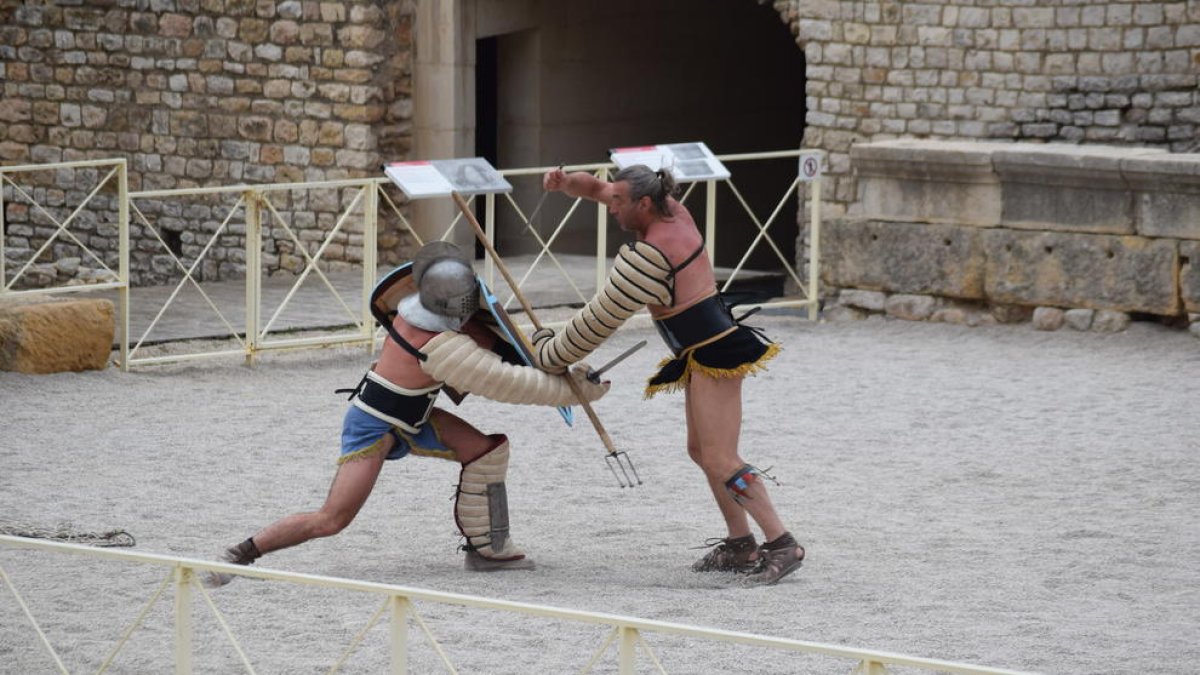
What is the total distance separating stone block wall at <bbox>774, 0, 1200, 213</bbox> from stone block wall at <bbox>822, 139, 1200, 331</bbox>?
198cm

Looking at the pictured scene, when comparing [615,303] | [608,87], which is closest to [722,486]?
[615,303]

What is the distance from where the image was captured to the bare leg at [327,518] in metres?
6.72

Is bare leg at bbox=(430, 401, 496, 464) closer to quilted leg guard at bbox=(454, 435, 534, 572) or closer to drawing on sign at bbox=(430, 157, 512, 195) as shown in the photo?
quilted leg guard at bbox=(454, 435, 534, 572)

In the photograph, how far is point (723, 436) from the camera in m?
6.95

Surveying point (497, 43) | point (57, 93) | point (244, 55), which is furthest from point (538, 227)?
point (57, 93)

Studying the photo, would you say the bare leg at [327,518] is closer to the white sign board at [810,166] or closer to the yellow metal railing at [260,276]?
the yellow metal railing at [260,276]

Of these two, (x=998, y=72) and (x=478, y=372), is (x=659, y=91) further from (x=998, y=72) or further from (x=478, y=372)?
(x=478, y=372)

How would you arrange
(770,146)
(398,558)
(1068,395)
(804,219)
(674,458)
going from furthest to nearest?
(770,146), (804,219), (1068,395), (674,458), (398,558)

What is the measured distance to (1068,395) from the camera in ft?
33.4

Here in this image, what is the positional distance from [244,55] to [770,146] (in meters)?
6.08

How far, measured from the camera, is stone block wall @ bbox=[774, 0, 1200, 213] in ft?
45.2

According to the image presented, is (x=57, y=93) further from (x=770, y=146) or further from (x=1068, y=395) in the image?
(x=1068, y=395)

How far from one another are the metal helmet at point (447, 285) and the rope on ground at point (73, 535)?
1474 millimetres

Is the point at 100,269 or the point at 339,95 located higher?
the point at 339,95
